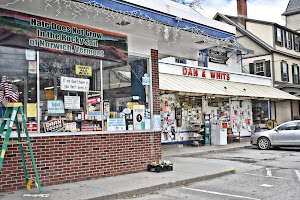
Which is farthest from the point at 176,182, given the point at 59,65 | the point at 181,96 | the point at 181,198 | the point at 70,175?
the point at 181,96

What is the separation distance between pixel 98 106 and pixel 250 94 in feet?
46.9

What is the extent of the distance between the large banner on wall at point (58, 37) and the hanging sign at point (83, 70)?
13.2 inches

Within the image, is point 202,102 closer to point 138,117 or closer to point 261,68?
point 138,117

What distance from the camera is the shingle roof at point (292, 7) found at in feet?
120

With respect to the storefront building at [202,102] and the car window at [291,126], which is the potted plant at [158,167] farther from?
the car window at [291,126]

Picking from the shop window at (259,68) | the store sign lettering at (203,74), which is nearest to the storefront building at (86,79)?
the store sign lettering at (203,74)

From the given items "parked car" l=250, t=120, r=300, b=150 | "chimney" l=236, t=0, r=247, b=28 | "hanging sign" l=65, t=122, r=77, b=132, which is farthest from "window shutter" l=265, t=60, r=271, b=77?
"hanging sign" l=65, t=122, r=77, b=132

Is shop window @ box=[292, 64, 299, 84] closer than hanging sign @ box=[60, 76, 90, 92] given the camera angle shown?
A: No

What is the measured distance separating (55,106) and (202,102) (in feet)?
40.4

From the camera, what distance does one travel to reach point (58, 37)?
782 centimetres

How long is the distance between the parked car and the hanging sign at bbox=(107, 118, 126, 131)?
1001 centimetres

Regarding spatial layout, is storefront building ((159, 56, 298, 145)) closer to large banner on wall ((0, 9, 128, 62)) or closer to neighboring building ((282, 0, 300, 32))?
large banner on wall ((0, 9, 128, 62))

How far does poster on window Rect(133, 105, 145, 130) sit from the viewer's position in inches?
371

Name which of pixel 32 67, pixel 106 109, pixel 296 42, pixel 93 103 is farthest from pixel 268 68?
pixel 32 67
